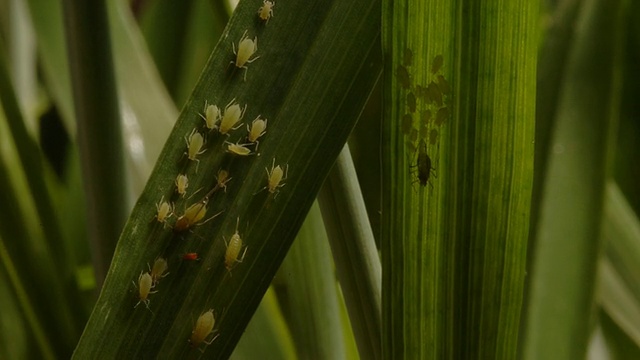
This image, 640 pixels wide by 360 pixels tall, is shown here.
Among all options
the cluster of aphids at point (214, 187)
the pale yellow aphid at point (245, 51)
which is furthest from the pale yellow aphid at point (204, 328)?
the pale yellow aphid at point (245, 51)

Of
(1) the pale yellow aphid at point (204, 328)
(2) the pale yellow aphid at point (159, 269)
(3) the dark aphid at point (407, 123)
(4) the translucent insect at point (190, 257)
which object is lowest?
(1) the pale yellow aphid at point (204, 328)

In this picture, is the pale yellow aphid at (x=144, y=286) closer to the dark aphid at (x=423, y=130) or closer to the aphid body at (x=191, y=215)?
the aphid body at (x=191, y=215)

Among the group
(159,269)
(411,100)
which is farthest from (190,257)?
(411,100)

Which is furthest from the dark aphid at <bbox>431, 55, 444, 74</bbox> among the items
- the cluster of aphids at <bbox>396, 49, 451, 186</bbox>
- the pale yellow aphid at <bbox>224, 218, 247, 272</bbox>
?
the pale yellow aphid at <bbox>224, 218, 247, 272</bbox>

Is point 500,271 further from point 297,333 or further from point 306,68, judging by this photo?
point 297,333

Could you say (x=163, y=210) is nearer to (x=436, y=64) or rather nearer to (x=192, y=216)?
(x=192, y=216)

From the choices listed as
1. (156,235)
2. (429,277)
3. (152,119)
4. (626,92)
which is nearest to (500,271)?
(429,277)

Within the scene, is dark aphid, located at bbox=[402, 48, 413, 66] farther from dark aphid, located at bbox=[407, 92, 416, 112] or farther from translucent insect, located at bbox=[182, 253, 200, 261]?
translucent insect, located at bbox=[182, 253, 200, 261]
